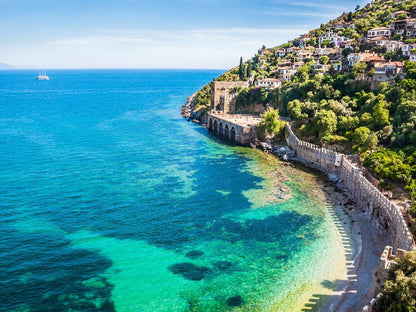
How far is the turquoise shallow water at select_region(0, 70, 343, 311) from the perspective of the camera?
1236 inches

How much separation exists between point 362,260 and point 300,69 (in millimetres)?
81849

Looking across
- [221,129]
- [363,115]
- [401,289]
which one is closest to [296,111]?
[363,115]

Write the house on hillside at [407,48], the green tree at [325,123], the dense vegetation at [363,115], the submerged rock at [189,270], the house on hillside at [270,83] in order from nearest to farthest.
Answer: the submerged rock at [189,270], the dense vegetation at [363,115], the green tree at [325,123], the house on hillside at [407,48], the house on hillside at [270,83]

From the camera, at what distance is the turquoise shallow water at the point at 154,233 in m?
31.4

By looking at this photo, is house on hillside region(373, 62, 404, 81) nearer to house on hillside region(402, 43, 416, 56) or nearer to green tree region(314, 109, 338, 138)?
house on hillside region(402, 43, 416, 56)

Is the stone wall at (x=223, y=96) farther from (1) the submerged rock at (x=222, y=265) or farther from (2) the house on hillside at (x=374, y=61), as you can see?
(1) the submerged rock at (x=222, y=265)

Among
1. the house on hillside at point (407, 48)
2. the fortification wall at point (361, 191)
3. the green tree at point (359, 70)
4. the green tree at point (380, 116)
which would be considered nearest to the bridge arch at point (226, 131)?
the fortification wall at point (361, 191)

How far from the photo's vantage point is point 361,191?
48.0 meters

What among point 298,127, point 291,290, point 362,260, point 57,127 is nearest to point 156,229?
point 291,290

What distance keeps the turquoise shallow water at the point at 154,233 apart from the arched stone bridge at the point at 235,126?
9.30 metres

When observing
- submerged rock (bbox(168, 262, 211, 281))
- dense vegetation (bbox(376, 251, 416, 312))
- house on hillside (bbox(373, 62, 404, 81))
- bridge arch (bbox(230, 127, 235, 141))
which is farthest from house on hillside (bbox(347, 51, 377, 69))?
submerged rock (bbox(168, 262, 211, 281))

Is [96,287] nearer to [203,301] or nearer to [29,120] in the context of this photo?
[203,301]

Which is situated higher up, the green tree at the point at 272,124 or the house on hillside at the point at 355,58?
the house on hillside at the point at 355,58

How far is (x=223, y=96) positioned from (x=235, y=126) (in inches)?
933
